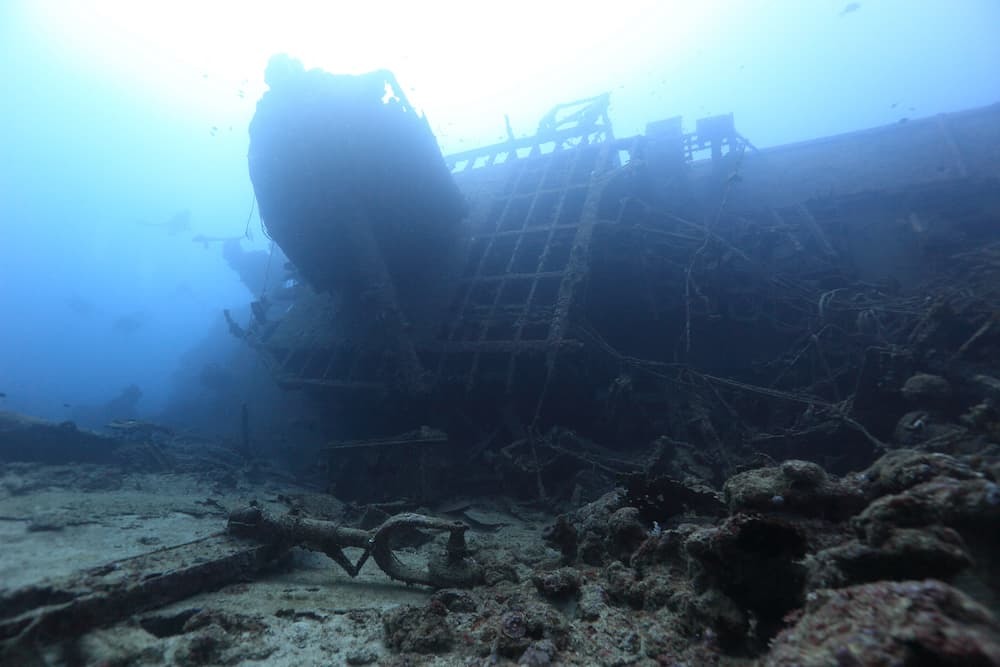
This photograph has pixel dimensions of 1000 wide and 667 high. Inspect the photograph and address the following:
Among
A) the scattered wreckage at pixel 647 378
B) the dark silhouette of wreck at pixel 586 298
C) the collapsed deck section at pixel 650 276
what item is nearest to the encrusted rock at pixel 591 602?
the scattered wreckage at pixel 647 378

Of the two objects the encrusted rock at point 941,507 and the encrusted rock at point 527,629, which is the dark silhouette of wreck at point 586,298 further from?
the encrusted rock at point 941,507

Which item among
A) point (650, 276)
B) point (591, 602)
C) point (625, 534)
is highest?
point (650, 276)

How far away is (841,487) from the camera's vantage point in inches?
118

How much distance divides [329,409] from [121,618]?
325 inches

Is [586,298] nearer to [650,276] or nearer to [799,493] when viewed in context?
[650,276]

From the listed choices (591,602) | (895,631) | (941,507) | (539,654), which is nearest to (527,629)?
(539,654)

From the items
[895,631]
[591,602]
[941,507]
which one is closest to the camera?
[895,631]

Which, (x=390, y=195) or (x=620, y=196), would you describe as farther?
(x=620, y=196)

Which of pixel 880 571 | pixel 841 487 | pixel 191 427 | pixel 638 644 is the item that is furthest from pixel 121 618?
pixel 191 427

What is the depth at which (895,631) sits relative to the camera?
151 cm

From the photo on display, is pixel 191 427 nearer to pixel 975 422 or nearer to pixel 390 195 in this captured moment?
pixel 390 195

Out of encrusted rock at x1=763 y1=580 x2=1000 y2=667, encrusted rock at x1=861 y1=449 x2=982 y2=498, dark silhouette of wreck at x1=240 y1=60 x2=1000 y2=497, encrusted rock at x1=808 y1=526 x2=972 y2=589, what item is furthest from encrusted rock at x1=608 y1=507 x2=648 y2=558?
dark silhouette of wreck at x1=240 y1=60 x2=1000 y2=497

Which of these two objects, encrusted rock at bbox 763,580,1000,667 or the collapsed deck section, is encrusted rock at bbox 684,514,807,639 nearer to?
encrusted rock at bbox 763,580,1000,667

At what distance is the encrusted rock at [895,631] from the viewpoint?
4.59 feet
